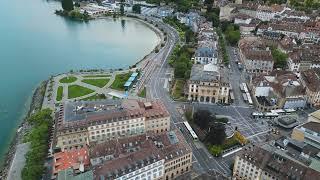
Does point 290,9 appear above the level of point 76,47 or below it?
above

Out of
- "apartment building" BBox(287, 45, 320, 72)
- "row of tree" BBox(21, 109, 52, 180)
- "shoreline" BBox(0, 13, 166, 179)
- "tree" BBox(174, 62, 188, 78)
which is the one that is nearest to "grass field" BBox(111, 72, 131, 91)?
"shoreline" BBox(0, 13, 166, 179)

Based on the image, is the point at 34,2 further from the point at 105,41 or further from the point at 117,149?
the point at 117,149

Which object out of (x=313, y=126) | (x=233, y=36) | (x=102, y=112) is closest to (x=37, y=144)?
(x=102, y=112)

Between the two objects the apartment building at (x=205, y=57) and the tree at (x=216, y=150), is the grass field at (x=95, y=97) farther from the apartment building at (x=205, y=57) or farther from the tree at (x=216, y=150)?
the tree at (x=216, y=150)

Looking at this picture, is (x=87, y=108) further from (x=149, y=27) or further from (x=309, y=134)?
(x=149, y=27)

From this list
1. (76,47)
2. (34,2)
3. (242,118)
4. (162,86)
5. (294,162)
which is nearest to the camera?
(294,162)

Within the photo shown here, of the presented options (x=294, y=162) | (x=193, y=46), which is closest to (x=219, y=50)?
(x=193, y=46)
